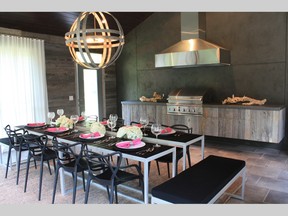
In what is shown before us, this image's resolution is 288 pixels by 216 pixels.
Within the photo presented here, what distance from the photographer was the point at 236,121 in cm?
507

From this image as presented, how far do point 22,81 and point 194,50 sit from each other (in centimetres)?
385

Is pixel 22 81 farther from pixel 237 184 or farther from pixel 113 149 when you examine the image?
pixel 237 184

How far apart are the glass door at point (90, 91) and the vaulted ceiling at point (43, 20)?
1.26m

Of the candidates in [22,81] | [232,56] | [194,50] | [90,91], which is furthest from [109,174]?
[90,91]

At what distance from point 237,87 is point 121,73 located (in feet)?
11.6

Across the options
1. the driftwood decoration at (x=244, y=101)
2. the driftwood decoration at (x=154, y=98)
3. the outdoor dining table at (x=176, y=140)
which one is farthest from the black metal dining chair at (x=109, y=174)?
the driftwood decoration at (x=154, y=98)

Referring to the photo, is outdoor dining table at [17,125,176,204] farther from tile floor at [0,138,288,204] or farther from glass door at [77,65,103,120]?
glass door at [77,65,103,120]

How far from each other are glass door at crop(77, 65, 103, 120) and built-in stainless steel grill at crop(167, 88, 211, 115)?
8.12ft

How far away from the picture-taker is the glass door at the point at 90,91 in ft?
22.6

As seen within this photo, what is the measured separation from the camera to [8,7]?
434 centimetres

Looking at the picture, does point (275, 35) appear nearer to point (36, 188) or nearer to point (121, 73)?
point (121, 73)

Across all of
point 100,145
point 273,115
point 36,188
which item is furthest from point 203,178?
point 273,115

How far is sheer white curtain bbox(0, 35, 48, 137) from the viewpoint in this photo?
5.26 metres

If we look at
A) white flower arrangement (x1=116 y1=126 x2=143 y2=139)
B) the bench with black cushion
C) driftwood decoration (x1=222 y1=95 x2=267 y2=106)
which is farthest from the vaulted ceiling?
the bench with black cushion
